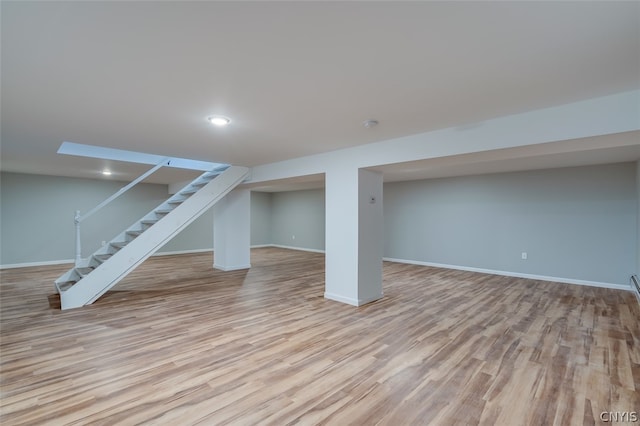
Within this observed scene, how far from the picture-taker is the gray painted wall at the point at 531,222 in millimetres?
4969

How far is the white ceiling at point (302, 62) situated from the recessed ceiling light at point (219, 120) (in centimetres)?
8

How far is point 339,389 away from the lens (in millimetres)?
2119

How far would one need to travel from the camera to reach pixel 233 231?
6633 mm

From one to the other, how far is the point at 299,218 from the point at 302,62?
28.6 ft

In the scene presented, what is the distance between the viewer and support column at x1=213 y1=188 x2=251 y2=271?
661cm

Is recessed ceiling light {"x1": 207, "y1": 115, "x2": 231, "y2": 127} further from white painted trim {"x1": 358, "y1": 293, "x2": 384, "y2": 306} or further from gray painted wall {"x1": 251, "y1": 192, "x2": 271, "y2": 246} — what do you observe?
gray painted wall {"x1": 251, "y1": 192, "x2": 271, "y2": 246}

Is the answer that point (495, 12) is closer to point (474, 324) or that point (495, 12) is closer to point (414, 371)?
point (414, 371)

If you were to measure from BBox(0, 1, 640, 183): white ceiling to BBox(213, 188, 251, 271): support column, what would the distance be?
11.5 ft

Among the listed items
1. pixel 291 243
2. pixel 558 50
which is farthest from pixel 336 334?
pixel 291 243

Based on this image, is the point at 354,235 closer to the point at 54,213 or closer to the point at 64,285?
the point at 64,285

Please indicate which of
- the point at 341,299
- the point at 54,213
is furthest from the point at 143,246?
the point at 54,213

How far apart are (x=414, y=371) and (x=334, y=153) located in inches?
116

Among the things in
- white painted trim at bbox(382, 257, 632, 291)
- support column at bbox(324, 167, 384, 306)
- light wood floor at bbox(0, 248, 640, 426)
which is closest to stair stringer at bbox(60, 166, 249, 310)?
light wood floor at bbox(0, 248, 640, 426)

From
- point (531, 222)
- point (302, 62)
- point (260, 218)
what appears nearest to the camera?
point (302, 62)
